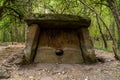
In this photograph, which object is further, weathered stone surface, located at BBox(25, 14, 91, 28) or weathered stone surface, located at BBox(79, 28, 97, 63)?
weathered stone surface, located at BBox(79, 28, 97, 63)

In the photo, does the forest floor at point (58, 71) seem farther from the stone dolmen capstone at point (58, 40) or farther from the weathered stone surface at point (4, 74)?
the stone dolmen capstone at point (58, 40)

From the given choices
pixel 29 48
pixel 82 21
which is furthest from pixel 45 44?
pixel 82 21

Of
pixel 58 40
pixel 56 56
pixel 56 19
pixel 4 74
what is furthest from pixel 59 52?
pixel 4 74

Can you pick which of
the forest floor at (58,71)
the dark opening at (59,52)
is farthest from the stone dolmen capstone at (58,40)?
the forest floor at (58,71)

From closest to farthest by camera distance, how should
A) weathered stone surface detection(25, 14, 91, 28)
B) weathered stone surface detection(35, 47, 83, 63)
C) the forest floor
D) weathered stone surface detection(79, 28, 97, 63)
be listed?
the forest floor → weathered stone surface detection(25, 14, 91, 28) → weathered stone surface detection(79, 28, 97, 63) → weathered stone surface detection(35, 47, 83, 63)

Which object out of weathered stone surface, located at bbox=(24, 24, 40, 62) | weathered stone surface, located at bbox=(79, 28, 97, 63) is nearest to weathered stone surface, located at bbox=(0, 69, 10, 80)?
weathered stone surface, located at bbox=(24, 24, 40, 62)

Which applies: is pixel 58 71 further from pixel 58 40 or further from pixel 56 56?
pixel 58 40

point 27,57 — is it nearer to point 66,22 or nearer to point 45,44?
point 45,44

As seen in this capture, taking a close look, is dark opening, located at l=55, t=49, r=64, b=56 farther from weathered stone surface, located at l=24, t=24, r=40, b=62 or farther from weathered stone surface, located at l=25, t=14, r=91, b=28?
weathered stone surface, located at l=25, t=14, r=91, b=28

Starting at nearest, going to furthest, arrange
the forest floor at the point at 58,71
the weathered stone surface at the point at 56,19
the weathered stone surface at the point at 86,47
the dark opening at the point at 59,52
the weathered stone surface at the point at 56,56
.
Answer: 1. the forest floor at the point at 58,71
2. the weathered stone surface at the point at 56,19
3. the weathered stone surface at the point at 86,47
4. the weathered stone surface at the point at 56,56
5. the dark opening at the point at 59,52

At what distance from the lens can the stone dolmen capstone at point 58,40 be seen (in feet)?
27.6

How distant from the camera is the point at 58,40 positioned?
29.8ft

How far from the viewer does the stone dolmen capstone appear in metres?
8.43

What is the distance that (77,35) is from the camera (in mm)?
9242
